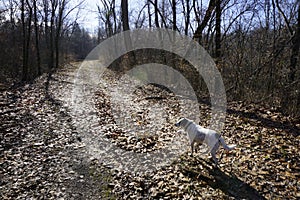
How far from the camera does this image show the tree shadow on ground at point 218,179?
4098 mm

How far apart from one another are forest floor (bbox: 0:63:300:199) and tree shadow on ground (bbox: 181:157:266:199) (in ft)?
0.06

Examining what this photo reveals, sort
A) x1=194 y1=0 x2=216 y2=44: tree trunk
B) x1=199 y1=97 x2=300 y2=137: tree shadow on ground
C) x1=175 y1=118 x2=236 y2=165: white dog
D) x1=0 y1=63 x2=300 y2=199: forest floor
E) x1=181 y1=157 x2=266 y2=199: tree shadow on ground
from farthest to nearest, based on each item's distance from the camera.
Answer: x1=194 y1=0 x2=216 y2=44: tree trunk
x1=199 y1=97 x2=300 y2=137: tree shadow on ground
x1=175 y1=118 x2=236 y2=165: white dog
x1=0 y1=63 x2=300 y2=199: forest floor
x1=181 y1=157 x2=266 y2=199: tree shadow on ground

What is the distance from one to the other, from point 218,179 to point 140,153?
7.12 feet

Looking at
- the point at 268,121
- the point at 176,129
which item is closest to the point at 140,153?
the point at 176,129

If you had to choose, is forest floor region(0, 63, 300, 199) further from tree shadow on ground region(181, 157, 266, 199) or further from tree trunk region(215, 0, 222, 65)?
tree trunk region(215, 0, 222, 65)

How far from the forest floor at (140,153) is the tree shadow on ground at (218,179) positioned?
0.7 inches

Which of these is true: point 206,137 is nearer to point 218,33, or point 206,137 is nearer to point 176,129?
point 176,129

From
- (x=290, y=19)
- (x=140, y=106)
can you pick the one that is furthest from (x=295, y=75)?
(x=140, y=106)

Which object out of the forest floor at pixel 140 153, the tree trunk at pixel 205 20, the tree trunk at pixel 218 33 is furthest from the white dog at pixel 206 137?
the tree trunk at pixel 205 20

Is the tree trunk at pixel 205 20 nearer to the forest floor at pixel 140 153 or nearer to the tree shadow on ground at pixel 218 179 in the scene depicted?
the forest floor at pixel 140 153

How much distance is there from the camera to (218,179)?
4.57 metres

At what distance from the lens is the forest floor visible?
431cm

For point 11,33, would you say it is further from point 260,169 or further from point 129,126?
point 260,169

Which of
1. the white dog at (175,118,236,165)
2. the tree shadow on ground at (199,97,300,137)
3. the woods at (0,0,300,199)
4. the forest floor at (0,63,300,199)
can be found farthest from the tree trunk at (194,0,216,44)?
the white dog at (175,118,236,165)
